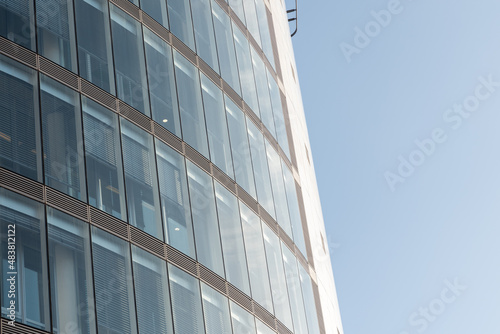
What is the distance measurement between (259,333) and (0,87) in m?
11.7

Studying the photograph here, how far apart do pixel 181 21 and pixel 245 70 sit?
16.5 feet

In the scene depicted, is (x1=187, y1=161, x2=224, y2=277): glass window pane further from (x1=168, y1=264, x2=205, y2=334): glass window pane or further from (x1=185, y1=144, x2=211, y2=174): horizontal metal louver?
(x1=168, y1=264, x2=205, y2=334): glass window pane

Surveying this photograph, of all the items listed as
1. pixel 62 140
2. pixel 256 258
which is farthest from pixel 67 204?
pixel 256 258

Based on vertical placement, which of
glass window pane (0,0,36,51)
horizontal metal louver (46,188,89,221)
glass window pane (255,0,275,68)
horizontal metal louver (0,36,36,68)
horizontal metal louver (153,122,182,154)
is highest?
glass window pane (255,0,275,68)

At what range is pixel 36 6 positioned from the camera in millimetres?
22359

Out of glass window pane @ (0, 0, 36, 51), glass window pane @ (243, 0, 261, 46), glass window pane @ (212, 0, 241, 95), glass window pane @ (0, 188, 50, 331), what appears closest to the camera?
glass window pane @ (0, 188, 50, 331)

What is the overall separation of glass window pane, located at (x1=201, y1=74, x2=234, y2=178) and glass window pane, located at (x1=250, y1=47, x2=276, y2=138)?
445 centimetres

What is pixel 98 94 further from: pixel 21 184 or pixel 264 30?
pixel 264 30

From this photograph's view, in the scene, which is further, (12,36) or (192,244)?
(192,244)

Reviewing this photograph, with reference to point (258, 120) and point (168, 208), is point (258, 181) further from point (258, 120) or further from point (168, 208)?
point (168, 208)

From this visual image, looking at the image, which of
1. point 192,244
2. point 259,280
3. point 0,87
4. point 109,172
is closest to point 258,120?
point 259,280

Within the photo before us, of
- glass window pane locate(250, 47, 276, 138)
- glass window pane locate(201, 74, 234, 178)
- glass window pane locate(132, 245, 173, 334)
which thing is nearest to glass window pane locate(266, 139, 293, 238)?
glass window pane locate(250, 47, 276, 138)

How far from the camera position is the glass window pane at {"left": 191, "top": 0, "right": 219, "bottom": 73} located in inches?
1182

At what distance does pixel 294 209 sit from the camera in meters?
35.0
